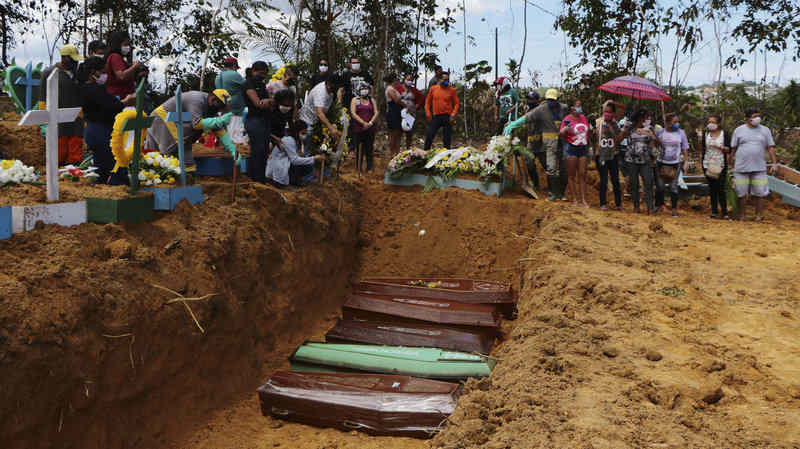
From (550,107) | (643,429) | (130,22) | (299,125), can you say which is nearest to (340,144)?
(299,125)

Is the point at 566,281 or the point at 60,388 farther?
the point at 566,281

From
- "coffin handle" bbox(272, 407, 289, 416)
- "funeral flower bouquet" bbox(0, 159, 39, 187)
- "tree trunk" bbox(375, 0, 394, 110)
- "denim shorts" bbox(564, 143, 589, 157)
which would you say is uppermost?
"tree trunk" bbox(375, 0, 394, 110)

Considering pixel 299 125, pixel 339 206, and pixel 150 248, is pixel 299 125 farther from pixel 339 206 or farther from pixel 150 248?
pixel 150 248

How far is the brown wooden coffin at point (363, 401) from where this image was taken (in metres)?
4.27

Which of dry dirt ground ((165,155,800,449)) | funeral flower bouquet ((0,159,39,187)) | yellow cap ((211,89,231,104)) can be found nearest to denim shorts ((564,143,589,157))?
dry dirt ground ((165,155,800,449))

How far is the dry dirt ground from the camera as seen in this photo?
9.96 ft

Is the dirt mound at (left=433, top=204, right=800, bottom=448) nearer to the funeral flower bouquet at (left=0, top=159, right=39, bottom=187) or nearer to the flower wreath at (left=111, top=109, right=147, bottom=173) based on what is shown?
the flower wreath at (left=111, top=109, right=147, bottom=173)

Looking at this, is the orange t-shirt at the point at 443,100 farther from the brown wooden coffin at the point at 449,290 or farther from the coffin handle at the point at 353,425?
the coffin handle at the point at 353,425

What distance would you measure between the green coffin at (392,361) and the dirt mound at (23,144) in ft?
17.6

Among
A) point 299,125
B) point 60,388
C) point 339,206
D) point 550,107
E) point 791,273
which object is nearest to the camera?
point 60,388

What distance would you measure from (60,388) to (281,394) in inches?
63.6

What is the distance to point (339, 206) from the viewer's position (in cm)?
798

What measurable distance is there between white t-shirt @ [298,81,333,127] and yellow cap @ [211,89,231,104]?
1338 millimetres

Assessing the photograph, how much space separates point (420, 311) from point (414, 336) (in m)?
0.52
